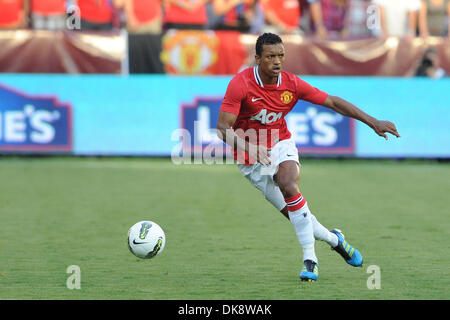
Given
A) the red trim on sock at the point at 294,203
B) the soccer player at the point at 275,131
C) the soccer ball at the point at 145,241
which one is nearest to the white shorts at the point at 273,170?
the soccer player at the point at 275,131

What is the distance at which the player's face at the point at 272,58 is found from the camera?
738 cm

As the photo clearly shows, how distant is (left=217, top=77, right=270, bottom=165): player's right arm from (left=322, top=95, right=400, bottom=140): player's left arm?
74cm

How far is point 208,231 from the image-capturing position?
10.0 m

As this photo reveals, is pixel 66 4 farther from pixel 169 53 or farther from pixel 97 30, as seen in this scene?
pixel 169 53

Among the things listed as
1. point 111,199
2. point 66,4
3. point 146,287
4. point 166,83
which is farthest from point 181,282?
point 66,4

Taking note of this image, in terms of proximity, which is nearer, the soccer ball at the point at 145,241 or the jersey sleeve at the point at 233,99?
the jersey sleeve at the point at 233,99

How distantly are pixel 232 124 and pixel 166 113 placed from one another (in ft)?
32.6

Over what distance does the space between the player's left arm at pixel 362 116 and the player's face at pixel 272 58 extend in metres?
0.59

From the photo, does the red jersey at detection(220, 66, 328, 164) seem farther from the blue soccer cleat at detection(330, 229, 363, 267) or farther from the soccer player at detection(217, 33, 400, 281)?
the blue soccer cleat at detection(330, 229, 363, 267)

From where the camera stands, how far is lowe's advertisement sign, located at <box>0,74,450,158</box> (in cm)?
1709

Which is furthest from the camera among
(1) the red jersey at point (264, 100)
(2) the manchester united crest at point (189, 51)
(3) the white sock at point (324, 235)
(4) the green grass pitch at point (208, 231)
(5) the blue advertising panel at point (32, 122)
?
(2) the manchester united crest at point (189, 51)

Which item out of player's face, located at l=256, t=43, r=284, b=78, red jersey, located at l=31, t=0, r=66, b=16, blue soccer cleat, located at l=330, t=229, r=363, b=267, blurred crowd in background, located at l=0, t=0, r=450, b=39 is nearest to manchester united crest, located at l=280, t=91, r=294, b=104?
player's face, located at l=256, t=43, r=284, b=78

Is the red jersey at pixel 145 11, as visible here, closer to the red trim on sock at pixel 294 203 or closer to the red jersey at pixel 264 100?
the red jersey at pixel 264 100
